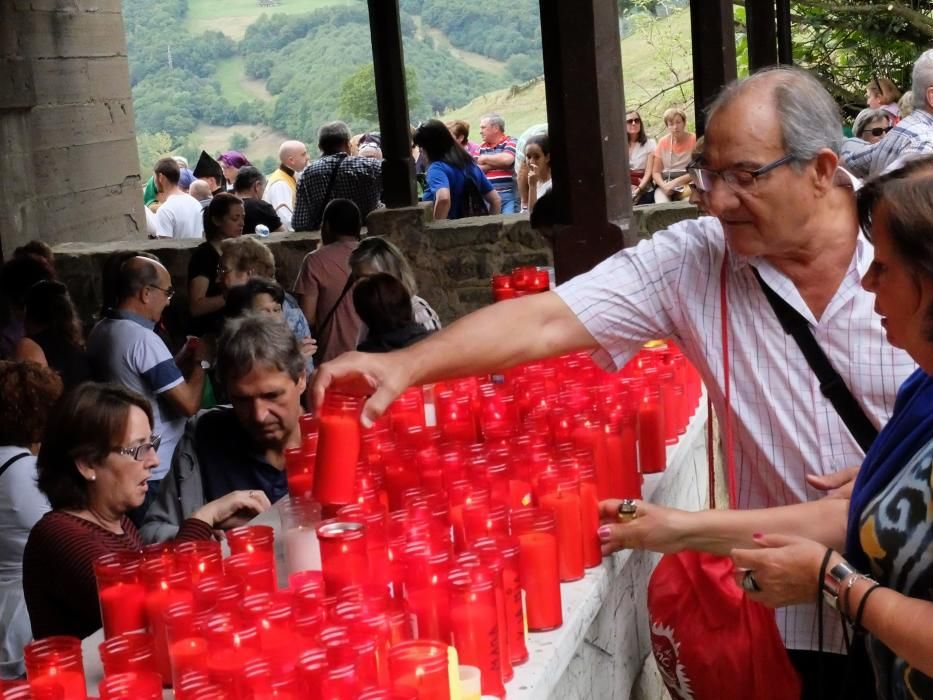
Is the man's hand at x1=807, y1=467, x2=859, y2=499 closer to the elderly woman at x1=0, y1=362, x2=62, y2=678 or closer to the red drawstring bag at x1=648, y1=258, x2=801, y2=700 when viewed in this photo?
the red drawstring bag at x1=648, y1=258, x2=801, y2=700

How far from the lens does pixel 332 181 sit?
963cm

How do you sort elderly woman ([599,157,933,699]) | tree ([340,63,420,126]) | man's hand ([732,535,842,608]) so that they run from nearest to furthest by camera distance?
elderly woman ([599,157,933,699]), man's hand ([732,535,842,608]), tree ([340,63,420,126])

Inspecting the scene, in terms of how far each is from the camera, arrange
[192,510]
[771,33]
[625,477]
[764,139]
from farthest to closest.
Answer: [771,33]
[192,510]
[625,477]
[764,139]

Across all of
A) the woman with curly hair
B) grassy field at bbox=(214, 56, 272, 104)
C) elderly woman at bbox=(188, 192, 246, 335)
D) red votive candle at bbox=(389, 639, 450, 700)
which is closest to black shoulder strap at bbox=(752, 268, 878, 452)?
red votive candle at bbox=(389, 639, 450, 700)

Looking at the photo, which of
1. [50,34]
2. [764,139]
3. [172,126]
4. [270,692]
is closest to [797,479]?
[764,139]

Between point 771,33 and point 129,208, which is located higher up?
point 771,33

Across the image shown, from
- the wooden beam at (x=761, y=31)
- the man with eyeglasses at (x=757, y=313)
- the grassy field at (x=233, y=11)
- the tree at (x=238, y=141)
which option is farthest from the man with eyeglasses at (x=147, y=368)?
the grassy field at (x=233, y=11)

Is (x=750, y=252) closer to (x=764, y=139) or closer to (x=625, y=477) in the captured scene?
(x=764, y=139)

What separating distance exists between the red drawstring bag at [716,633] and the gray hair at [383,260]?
11.1ft

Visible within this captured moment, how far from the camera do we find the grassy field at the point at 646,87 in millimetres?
21688

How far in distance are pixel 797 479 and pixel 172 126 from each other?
2818 cm

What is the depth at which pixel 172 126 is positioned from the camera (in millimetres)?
29234

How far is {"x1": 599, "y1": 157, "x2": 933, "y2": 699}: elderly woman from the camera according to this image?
1.89 metres

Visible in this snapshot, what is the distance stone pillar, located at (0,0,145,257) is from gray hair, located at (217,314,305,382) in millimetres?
6075
